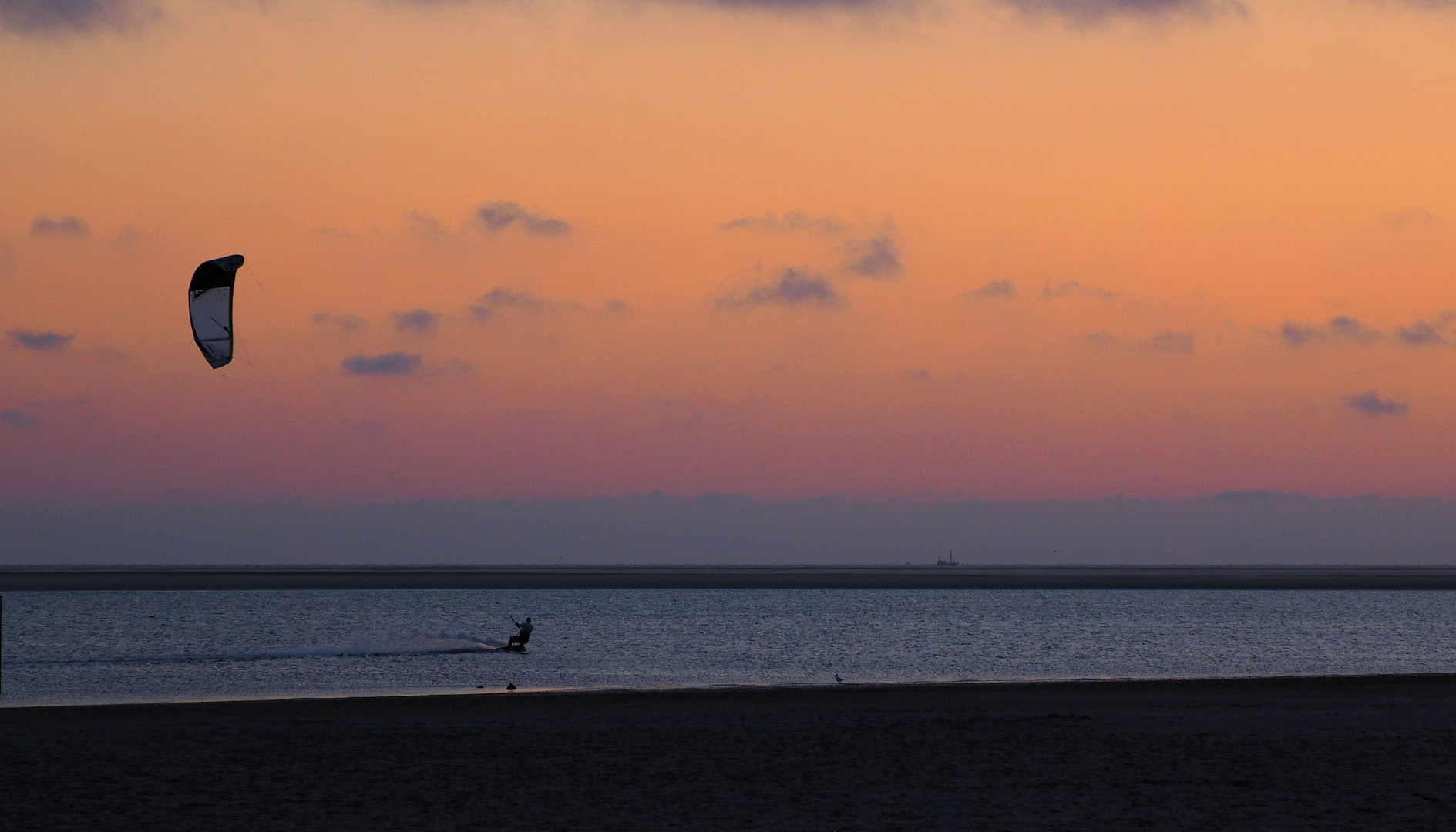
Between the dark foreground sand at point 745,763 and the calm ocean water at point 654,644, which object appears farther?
the calm ocean water at point 654,644

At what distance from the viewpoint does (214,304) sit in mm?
25297

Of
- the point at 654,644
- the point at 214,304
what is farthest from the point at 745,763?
the point at 654,644

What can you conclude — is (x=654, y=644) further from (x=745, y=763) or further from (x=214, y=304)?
(x=745, y=763)

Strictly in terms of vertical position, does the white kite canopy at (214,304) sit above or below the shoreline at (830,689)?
above

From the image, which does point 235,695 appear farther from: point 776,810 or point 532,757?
point 776,810

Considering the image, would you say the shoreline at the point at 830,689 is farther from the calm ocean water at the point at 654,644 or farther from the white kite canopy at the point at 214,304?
the white kite canopy at the point at 214,304

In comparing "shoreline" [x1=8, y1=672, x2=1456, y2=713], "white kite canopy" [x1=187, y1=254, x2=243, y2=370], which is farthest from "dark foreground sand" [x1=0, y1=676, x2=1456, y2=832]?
"white kite canopy" [x1=187, y1=254, x2=243, y2=370]

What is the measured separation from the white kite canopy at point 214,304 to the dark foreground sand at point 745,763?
6910 millimetres

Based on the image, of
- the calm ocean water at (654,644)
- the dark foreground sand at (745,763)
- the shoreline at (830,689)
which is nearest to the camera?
the dark foreground sand at (745,763)

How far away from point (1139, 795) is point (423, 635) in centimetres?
3925

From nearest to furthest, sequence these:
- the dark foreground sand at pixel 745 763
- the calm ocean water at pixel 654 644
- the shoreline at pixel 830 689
→ the dark foreground sand at pixel 745 763 → the shoreline at pixel 830 689 → the calm ocean water at pixel 654 644

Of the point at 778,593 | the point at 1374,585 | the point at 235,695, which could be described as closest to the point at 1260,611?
the point at 778,593

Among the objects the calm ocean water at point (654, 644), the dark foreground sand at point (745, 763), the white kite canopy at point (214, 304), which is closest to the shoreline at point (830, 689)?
the dark foreground sand at point (745, 763)

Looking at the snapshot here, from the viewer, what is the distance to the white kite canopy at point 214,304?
987 inches
